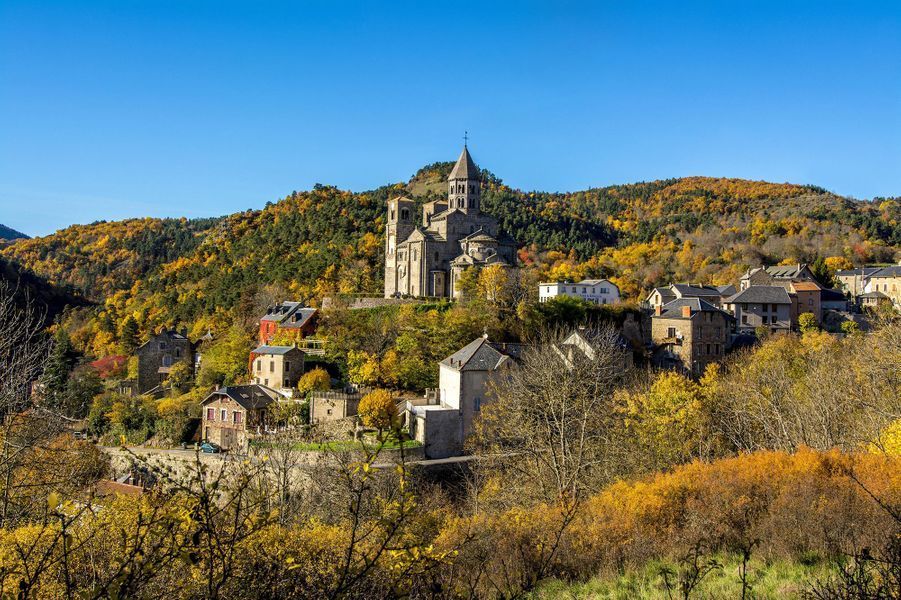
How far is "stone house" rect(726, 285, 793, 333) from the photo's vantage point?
47594 mm

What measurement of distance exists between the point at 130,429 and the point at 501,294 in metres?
24.0

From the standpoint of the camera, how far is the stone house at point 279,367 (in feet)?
130

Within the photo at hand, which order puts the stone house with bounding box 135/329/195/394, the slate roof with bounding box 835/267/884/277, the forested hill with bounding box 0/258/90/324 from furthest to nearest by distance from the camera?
the forested hill with bounding box 0/258/90/324 < the slate roof with bounding box 835/267/884/277 < the stone house with bounding box 135/329/195/394

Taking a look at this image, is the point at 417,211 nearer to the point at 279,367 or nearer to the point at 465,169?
the point at 465,169

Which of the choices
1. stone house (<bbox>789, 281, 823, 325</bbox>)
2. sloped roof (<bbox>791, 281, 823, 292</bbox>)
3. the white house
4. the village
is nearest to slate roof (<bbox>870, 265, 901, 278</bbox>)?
the village

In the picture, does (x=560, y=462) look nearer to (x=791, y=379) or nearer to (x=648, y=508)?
(x=648, y=508)

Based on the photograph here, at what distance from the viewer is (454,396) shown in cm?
3319

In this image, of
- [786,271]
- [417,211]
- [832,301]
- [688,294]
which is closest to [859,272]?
[786,271]

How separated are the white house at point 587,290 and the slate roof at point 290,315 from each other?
61.3ft

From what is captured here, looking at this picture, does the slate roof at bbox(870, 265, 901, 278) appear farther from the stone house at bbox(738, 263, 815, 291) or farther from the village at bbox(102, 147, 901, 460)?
the stone house at bbox(738, 263, 815, 291)

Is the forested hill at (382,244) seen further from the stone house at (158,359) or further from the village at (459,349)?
the stone house at (158,359)

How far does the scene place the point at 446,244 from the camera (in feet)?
179

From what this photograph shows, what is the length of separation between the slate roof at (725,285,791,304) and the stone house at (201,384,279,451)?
3272 cm

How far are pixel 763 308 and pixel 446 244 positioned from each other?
24.0 m
